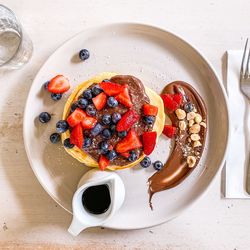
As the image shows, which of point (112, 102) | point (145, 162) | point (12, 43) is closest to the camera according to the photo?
point (112, 102)

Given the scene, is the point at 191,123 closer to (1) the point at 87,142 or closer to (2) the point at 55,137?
(1) the point at 87,142

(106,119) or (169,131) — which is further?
(169,131)

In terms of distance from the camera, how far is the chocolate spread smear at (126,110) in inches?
61.0

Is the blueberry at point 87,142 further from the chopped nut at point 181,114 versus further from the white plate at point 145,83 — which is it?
the chopped nut at point 181,114

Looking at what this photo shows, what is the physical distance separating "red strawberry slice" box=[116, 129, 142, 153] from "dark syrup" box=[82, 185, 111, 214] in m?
0.15

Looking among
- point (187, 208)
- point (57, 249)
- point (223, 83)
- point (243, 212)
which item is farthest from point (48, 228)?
point (223, 83)

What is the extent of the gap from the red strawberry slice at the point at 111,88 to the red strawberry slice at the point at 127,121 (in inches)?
3.4


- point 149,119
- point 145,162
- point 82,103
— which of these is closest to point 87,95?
point 82,103

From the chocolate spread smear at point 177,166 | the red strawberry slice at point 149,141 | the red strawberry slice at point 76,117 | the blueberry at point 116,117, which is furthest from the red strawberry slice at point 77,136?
the chocolate spread smear at point 177,166

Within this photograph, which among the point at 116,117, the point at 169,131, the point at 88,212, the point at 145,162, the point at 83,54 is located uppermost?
the point at 83,54

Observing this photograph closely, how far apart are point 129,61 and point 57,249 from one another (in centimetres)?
82

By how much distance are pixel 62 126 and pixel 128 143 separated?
25 centimetres

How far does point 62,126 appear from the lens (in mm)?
1570

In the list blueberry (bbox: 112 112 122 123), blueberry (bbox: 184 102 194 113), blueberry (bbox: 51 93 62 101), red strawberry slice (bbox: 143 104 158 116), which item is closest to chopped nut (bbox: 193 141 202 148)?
blueberry (bbox: 184 102 194 113)
